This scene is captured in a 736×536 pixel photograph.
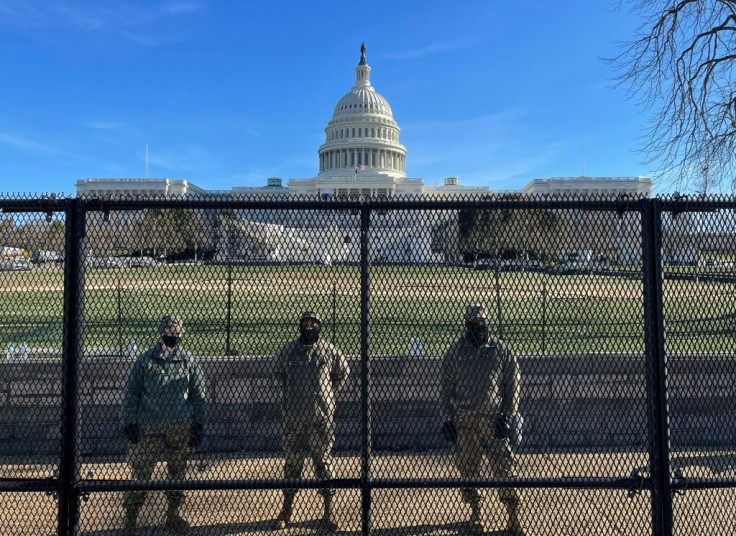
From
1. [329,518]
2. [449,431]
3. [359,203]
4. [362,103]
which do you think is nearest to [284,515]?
[329,518]

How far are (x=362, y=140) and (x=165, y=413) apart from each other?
100179mm

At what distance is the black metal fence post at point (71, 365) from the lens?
3.45m

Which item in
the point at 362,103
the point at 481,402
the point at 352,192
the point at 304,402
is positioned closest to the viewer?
the point at 481,402

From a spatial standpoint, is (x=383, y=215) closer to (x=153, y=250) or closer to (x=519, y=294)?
(x=519, y=294)

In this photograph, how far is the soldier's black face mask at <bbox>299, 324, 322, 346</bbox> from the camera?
441 cm

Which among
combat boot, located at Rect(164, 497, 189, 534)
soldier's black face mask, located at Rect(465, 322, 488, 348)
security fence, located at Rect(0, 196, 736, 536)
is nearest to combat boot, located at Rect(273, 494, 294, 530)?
security fence, located at Rect(0, 196, 736, 536)

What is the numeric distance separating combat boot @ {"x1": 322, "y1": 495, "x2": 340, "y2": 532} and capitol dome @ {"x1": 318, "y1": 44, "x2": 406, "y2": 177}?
95.7 meters

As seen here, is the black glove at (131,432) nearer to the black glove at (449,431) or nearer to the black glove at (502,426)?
the black glove at (449,431)

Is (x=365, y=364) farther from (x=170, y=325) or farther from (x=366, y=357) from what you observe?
(x=170, y=325)

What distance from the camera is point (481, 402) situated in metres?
4.27

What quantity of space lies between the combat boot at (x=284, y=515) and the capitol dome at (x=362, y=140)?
95695mm

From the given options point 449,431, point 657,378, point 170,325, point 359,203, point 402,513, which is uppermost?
point 359,203

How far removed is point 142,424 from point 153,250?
1374 mm

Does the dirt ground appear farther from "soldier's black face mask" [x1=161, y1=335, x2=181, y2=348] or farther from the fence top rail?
the fence top rail
